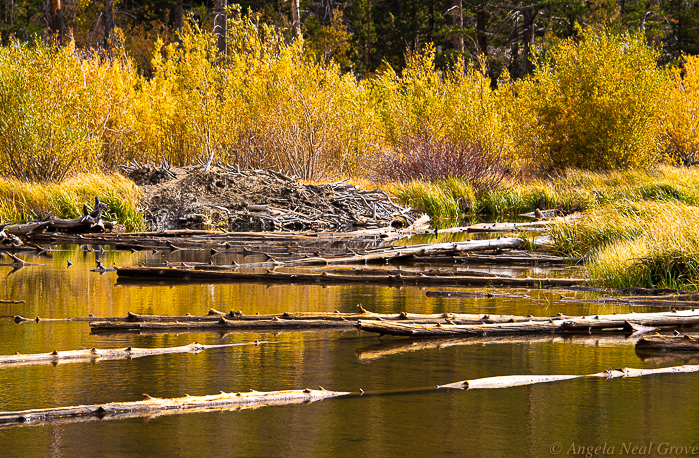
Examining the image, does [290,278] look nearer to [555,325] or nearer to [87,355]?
[555,325]

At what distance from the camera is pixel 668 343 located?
6320 millimetres

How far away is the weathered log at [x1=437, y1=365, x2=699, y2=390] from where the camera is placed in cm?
526

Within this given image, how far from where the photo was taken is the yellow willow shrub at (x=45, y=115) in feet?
66.4

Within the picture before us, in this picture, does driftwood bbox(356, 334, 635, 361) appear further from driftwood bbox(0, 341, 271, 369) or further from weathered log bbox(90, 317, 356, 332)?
driftwood bbox(0, 341, 271, 369)

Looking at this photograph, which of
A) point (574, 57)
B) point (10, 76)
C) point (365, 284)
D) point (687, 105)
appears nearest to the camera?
point (365, 284)

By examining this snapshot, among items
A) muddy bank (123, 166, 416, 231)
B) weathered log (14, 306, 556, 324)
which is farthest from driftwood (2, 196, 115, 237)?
weathered log (14, 306, 556, 324)

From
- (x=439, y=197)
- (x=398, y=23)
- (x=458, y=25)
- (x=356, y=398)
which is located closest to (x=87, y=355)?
(x=356, y=398)

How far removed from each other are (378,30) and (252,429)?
4780 cm

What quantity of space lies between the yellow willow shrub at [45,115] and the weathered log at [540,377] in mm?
17568

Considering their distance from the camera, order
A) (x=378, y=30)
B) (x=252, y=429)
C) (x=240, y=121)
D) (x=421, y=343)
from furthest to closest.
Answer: (x=378, y=30) < (x=240, y=121) < (x=421, y=343) < (x=252, y=429)

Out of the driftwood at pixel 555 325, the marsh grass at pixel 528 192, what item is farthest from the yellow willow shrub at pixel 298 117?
the driftwood at pixel 555 325

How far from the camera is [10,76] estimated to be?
2059cm

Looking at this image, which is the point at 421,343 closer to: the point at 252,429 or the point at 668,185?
the point at 252,429

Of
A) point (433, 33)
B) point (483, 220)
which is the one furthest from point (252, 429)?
point (433, 33)
